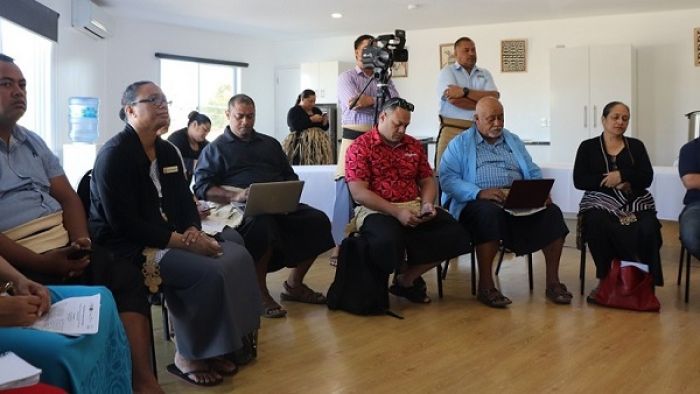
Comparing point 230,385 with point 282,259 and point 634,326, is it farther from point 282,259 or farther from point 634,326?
point 634,326

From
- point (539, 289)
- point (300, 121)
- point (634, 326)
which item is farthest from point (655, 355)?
point (300, 121)

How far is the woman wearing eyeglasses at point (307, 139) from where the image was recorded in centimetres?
684

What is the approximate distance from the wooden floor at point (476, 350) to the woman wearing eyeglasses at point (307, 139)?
3.23 meters

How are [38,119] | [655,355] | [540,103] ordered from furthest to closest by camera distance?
[540,103]
[38,119]
[655,355]

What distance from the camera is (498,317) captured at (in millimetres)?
3373

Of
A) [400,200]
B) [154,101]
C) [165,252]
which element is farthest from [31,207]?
[400,200]

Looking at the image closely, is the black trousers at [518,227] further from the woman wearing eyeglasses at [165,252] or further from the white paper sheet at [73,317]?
the white paper sheet at [73,317]

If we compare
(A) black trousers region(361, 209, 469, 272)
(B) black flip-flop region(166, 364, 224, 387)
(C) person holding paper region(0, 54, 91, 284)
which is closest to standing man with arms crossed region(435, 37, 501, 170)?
(A) black trousers region(361, 209, 469, 272)

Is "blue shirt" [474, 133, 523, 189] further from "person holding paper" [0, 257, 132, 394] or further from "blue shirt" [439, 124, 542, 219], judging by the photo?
"person holding paper" [0, 257, 132, 394]

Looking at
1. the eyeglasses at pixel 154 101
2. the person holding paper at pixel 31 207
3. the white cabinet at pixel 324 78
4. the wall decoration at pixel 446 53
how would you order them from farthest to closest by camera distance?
1. the white cabinet at pixel 324 78
2. the wall decoration at pixel 446 53
3. the eyeglasses at pixel 154 101
4. the person holding paper at pixel 31 207

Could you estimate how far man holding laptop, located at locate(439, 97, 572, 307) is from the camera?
360 centimetres

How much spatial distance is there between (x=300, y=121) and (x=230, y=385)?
482cm

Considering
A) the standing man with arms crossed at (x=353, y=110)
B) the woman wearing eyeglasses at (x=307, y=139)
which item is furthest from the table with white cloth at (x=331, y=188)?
the woman wearing eyeglasses at (x=307, y=139)

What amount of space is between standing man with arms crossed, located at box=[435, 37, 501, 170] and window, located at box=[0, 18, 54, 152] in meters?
3.69
